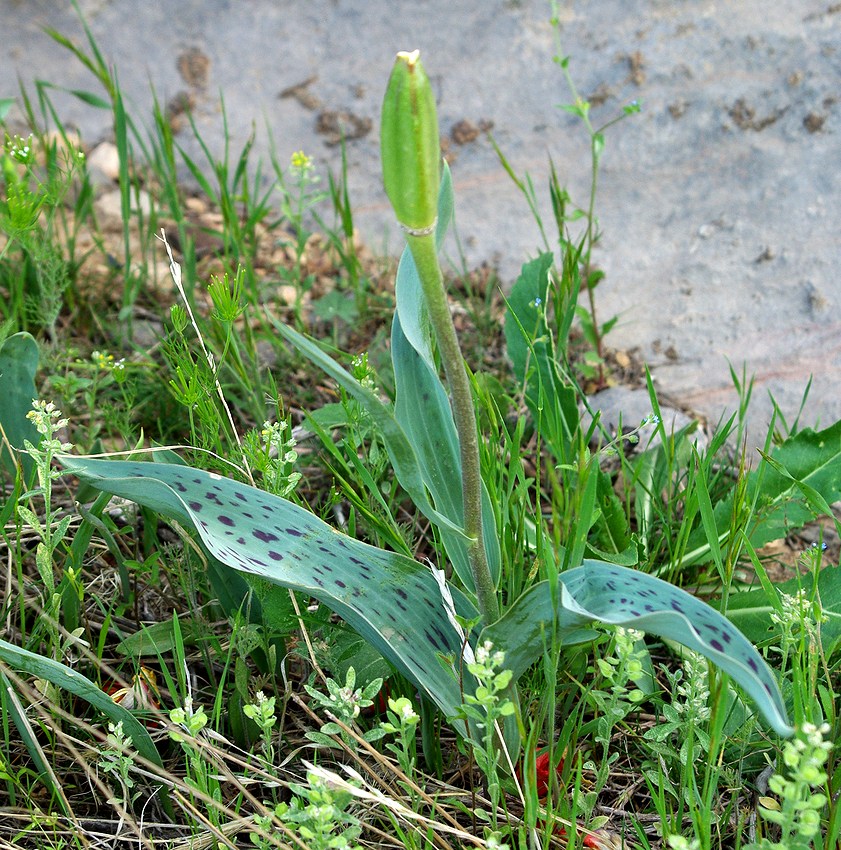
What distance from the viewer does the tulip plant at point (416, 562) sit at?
111 centimetres

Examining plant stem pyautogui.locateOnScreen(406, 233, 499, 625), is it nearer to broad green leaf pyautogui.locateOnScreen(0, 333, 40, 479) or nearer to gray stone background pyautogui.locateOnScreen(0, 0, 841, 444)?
broad green leaf pyautogui.locateOnScreen(0, 333, 40, 479)

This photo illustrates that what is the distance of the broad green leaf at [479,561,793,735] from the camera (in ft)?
3.25

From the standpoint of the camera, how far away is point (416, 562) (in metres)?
1.30

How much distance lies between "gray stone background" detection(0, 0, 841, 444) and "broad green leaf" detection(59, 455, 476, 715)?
3.56 ft

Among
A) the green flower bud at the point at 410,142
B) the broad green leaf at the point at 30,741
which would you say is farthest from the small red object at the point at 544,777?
the green flower bud at the point at 410,142

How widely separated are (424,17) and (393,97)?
2.60 meters

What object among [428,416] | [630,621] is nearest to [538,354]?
[428,416]

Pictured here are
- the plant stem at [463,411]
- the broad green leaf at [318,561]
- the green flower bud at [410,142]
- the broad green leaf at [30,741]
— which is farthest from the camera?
the broad green leaf at [30,741]

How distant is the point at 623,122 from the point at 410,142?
218 centimetres

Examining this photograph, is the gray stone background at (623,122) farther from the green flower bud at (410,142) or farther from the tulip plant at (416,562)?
the green flower bud at (410,142)

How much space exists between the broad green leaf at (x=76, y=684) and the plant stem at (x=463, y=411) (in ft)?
1.82

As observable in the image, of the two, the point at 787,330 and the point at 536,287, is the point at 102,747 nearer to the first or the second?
the point at 536,287

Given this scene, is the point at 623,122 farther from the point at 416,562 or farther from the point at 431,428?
the point at 416,562

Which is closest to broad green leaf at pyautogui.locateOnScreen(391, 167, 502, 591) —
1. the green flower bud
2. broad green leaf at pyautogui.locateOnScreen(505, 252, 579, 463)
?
the green flower bud
